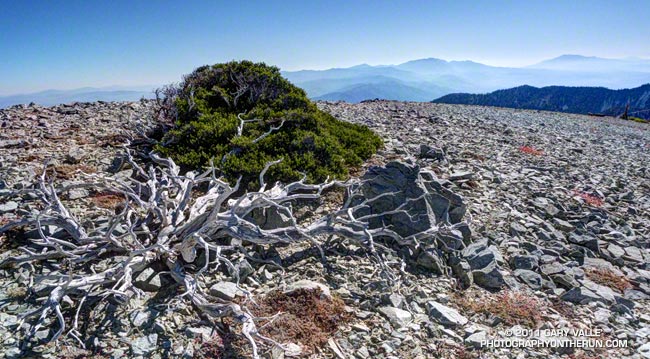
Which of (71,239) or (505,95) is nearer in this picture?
(71,239)

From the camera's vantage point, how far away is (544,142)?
55.2 feet

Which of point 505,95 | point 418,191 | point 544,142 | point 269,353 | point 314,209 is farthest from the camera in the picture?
point 505,95

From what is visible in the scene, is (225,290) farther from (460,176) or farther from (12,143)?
(12,143)

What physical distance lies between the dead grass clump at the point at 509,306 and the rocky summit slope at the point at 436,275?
0.7 inches

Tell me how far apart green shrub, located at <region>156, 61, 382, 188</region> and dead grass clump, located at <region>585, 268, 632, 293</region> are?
4.99 meters

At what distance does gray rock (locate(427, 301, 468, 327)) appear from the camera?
466cm

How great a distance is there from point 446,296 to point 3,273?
578 cm

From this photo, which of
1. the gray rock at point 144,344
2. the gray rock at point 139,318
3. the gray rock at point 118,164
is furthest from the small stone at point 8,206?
the gray rock at point 144,344

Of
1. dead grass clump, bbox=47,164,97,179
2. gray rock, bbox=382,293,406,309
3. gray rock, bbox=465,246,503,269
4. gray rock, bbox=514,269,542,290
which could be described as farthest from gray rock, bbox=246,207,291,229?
dead grass clump, bbox=47,164,97,179

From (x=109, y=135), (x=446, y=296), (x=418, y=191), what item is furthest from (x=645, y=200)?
(x=109, y=135)

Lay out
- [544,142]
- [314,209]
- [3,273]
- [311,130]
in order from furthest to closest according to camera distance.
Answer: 1. [544,142]
2. [311,130]
3. [314,209]
4. [3,273]

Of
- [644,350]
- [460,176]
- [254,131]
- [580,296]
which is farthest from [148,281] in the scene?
[460,176]

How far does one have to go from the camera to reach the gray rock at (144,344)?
3.81 meters

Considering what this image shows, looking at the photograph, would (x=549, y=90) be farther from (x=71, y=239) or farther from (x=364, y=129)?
(x=71, y=239)
